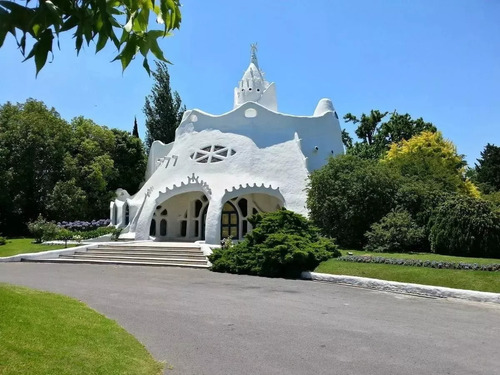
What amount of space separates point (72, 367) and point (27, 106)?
124 ft

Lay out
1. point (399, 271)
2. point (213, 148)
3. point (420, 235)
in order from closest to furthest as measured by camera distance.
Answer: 1. point (399, 271)
2. point (420, 235)
3. point (213, 148)

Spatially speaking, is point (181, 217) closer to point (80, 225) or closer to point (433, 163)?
point (80, 225)

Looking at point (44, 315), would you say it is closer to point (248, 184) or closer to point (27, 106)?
point (248, 184)

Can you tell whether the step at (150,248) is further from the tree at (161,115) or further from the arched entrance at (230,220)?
the tree at (161,115)

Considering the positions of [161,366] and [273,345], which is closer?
Answer: [161,366]

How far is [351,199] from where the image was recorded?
69.3ft

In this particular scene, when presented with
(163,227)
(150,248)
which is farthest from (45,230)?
(150,248)

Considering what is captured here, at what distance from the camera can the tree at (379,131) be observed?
147ft

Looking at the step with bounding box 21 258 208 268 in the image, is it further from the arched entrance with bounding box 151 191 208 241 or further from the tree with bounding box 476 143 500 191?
the tree with bounding box 476 143 500 191

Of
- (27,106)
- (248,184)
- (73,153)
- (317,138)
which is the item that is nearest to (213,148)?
(248,184)

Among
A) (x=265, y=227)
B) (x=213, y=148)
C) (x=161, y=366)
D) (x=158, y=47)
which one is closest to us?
(x=158, y=47)

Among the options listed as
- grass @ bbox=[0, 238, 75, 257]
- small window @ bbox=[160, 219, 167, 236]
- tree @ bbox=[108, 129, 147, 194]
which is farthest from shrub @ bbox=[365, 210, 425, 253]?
tree @ bbox=[108, 129, 147, 194]

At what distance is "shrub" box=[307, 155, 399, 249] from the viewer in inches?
826

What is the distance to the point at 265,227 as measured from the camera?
16.7 meters
